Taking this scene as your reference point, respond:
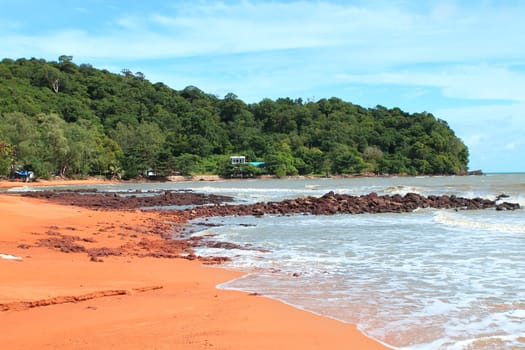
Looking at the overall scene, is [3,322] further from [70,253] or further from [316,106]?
[316,106]

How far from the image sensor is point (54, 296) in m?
6.64

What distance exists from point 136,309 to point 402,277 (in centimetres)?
495

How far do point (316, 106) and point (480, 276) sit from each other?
575 ft

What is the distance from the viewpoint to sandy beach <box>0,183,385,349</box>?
5.22m

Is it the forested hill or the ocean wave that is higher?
the forested hill

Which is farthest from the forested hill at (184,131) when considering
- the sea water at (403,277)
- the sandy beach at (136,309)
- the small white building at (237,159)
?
the sandy beach at (136,309)

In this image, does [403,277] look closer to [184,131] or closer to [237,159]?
[237,159]

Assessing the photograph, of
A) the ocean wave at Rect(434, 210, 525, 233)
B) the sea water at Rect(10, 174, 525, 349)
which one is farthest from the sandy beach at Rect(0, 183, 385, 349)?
the ocean wave at Rect(434, 210, 525, 233)

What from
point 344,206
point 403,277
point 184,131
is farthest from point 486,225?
point 184,131

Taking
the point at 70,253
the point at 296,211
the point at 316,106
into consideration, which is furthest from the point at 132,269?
the point at 316,106

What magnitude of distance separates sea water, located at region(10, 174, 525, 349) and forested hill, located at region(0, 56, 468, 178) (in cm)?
6236

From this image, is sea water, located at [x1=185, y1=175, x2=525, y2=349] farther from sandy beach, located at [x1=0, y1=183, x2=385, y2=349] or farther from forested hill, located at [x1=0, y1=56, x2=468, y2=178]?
forested hill, located at [x1=0, y1=56, x2=468, y2=178]

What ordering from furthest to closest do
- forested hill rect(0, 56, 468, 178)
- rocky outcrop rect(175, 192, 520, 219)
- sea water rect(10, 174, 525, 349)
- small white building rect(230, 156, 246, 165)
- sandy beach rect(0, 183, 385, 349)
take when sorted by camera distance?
1. small white building rect(230, 156, 246, 165)
2. forested hill rect(0, 56, 468, 178)
3. rocky outcrop rect(175, 192, 520, 219)
4. sea water rect(10, 174, 525, 349)
5. sandy beach rect(0, 183, 385, 349)

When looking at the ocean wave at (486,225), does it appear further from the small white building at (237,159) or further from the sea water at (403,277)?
the small white building at (237,159)
